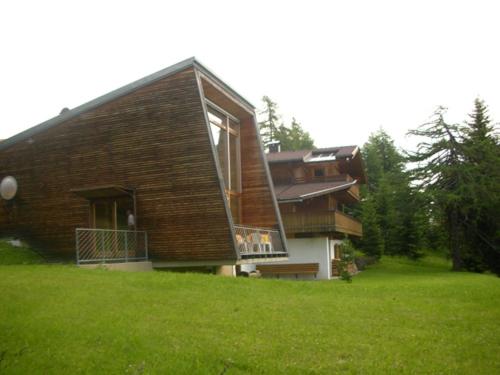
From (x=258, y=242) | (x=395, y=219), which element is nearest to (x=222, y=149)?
(x=258, y=242)

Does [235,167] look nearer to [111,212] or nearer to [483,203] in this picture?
[111,212]

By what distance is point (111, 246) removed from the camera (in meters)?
16.8

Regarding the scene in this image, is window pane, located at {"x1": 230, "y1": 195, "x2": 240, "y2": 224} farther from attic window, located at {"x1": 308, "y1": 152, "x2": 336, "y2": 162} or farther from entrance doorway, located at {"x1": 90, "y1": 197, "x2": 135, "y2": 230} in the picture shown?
attic window, located at {"x1": 308, "y1": 152, "x2": 336, "y2": 162}

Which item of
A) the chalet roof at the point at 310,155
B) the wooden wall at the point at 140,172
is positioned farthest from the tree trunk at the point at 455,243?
the wooden wall at the point at 140,172

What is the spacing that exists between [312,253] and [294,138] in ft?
111

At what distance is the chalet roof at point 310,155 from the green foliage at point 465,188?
12.8ft

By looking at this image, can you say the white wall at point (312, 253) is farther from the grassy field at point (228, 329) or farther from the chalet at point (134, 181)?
the grassy field at point (228, 329)

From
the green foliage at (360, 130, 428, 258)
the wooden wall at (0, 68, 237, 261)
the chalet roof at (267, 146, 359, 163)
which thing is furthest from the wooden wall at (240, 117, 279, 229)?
the green foliage at (360, 130, 428, 258)

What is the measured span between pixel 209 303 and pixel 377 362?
156 inches

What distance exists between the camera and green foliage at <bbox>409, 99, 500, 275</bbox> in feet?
103

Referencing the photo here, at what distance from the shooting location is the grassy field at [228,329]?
7129 millimetres

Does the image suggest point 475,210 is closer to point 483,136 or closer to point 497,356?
point 483,136

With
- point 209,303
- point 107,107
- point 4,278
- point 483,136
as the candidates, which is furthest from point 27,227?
point 483,136

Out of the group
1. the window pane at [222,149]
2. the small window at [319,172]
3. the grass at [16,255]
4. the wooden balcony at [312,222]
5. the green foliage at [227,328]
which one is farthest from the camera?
the small window at [319,172]
